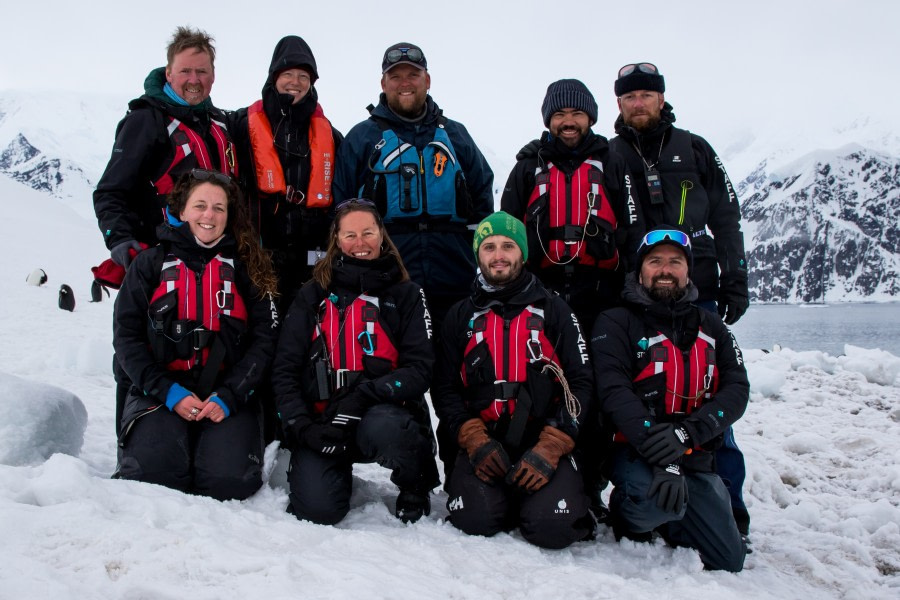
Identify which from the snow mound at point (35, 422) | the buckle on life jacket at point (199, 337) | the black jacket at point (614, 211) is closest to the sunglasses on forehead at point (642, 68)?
the black jacket at point (614, 211)

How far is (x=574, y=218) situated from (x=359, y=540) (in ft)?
8.50

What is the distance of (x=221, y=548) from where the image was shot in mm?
2369

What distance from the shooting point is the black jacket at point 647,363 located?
3529 mm

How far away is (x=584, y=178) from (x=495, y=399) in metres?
1.73

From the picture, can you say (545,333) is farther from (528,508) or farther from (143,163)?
(143,163)

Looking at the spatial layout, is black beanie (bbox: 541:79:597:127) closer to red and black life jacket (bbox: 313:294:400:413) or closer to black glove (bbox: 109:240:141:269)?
red and black life jacket (bbox: 313:294:400:413)

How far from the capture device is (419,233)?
451 cm

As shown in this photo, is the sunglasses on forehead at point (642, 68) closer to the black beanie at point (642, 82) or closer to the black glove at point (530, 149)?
the black beanie at point (642, 82)

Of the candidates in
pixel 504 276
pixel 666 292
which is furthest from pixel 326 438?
pixel 666 292

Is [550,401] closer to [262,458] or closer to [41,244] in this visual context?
[262,458]

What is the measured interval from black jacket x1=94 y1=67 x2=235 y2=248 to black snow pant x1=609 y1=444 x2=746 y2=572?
11.2 feet

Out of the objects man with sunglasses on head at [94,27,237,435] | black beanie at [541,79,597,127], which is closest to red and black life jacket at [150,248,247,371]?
man with sunglasses on head at [94,27,237,435]

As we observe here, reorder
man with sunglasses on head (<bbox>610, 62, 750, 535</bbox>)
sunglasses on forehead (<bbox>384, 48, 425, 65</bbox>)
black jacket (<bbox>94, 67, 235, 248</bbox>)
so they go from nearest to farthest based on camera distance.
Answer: black jacket (<bbox>94, 67, 235, 248</bbox>) → sunglasses on forehead (<bbox>384, 48, 425, 65</bbox>) → man with sunglasses on head (<bbox>610, 62, 750, 535</bbox>)

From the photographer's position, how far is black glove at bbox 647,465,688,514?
3.28 m
